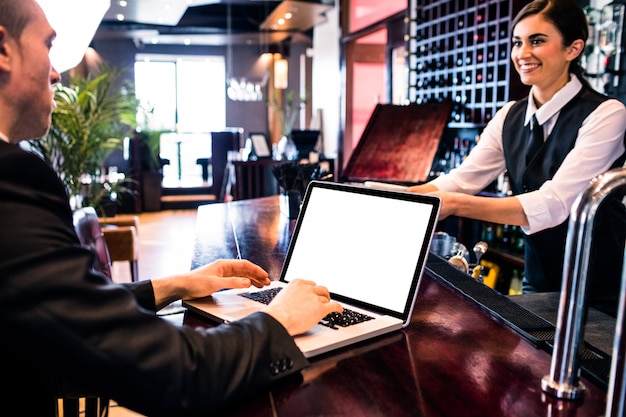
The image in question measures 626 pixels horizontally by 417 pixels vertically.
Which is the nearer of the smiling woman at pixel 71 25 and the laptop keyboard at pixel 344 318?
the laptop keyboard at pixel 344 318

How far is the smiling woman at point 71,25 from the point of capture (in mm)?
3766

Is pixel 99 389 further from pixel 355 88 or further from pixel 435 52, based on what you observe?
pixel 355 88

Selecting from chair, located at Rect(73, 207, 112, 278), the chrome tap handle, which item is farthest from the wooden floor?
the chrome tap handle

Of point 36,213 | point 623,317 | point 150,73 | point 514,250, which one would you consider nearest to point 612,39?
point 514,250

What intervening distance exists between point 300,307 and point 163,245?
658 centimetres

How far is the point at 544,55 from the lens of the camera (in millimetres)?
2104

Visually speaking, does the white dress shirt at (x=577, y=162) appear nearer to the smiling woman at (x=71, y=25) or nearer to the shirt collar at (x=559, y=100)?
the shirt collar at (x=559, y=100)

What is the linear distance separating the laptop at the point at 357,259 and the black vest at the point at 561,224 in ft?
2.98

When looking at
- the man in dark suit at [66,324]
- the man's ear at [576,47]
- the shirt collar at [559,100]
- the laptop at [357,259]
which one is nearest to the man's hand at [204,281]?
the laptop at [357,259]

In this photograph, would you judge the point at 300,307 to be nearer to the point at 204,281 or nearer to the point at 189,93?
the point at 204,281

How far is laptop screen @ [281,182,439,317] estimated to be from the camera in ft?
4.09

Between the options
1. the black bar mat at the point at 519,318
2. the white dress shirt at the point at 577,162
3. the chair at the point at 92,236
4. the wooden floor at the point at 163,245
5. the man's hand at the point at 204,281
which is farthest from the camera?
the wooden floor at the point at 163,245

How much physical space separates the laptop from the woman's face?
3.54 feet

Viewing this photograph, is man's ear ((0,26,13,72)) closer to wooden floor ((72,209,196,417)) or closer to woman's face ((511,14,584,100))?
woman's face ((511,14,584,100))
